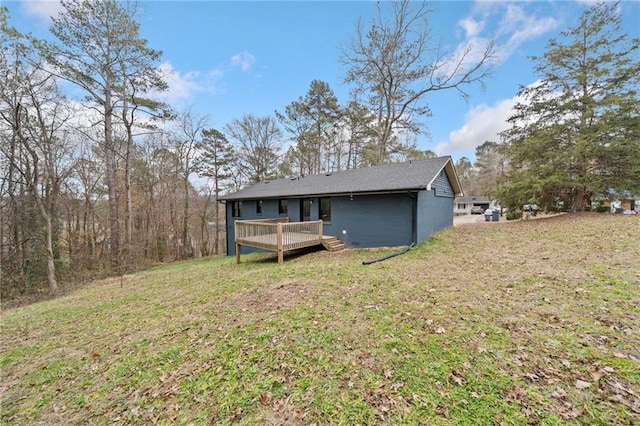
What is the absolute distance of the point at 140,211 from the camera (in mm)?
16750

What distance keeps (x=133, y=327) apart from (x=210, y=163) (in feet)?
57.7

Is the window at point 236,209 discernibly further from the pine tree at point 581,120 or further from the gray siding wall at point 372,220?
the pine tree at point 581,120

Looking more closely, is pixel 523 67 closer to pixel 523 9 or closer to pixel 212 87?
pixel 523 9

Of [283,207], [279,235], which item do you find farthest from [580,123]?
[279,235]

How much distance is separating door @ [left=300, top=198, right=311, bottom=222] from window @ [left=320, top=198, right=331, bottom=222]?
0.92 meters

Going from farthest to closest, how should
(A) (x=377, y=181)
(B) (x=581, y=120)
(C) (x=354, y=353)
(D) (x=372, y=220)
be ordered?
(B) (x=581, y=120) → (A) (x=377, y=181) → (D) (x=372, y=220) → (C) (x=354, y=353)

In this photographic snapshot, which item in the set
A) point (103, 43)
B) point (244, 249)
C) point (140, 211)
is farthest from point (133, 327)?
point (140, 211)

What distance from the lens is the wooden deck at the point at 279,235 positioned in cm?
927

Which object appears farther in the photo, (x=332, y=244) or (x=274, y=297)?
(x=332, y=244)

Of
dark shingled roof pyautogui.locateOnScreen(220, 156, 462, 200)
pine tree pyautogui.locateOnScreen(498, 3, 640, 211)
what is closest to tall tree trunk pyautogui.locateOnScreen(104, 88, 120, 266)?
dark shingled roof pyautogui.locateOnScreen(220, 156, 462, 200)

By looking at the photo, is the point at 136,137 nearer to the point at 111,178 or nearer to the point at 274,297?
the point at 111,178

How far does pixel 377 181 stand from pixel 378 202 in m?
1.02

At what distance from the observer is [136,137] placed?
1461 cm

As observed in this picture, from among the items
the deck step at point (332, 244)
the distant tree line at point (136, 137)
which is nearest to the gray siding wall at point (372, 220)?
the deck step at point (332, 244)
